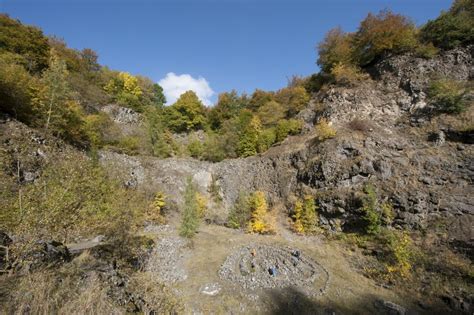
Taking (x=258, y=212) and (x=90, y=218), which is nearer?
(x=90, y=218)

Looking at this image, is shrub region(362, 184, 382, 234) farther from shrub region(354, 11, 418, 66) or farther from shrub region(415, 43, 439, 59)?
shrub region(354, 11, 418, 66)

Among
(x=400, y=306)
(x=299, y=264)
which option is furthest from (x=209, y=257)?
(x=400, y=306)

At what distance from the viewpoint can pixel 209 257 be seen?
1614 cm

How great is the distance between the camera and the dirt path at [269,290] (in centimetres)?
1099

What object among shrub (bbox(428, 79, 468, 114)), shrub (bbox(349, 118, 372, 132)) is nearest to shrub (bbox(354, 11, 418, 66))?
shrub (bbox(428, 79, 468, 114))

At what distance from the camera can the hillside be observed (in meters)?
7.27

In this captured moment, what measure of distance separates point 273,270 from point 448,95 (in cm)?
2376

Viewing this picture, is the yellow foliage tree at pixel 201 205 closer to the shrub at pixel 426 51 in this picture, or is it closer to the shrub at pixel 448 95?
the shrub at pixel 448 95

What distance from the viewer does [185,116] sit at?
40531 mm

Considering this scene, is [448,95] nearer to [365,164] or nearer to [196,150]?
[365,164]

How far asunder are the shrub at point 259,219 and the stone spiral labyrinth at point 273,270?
3.61 m

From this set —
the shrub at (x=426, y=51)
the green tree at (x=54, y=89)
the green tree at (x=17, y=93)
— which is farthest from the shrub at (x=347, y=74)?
the green tree at (x=17, y=93)

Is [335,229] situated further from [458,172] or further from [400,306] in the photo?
[458,172]

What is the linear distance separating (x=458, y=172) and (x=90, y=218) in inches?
1002
